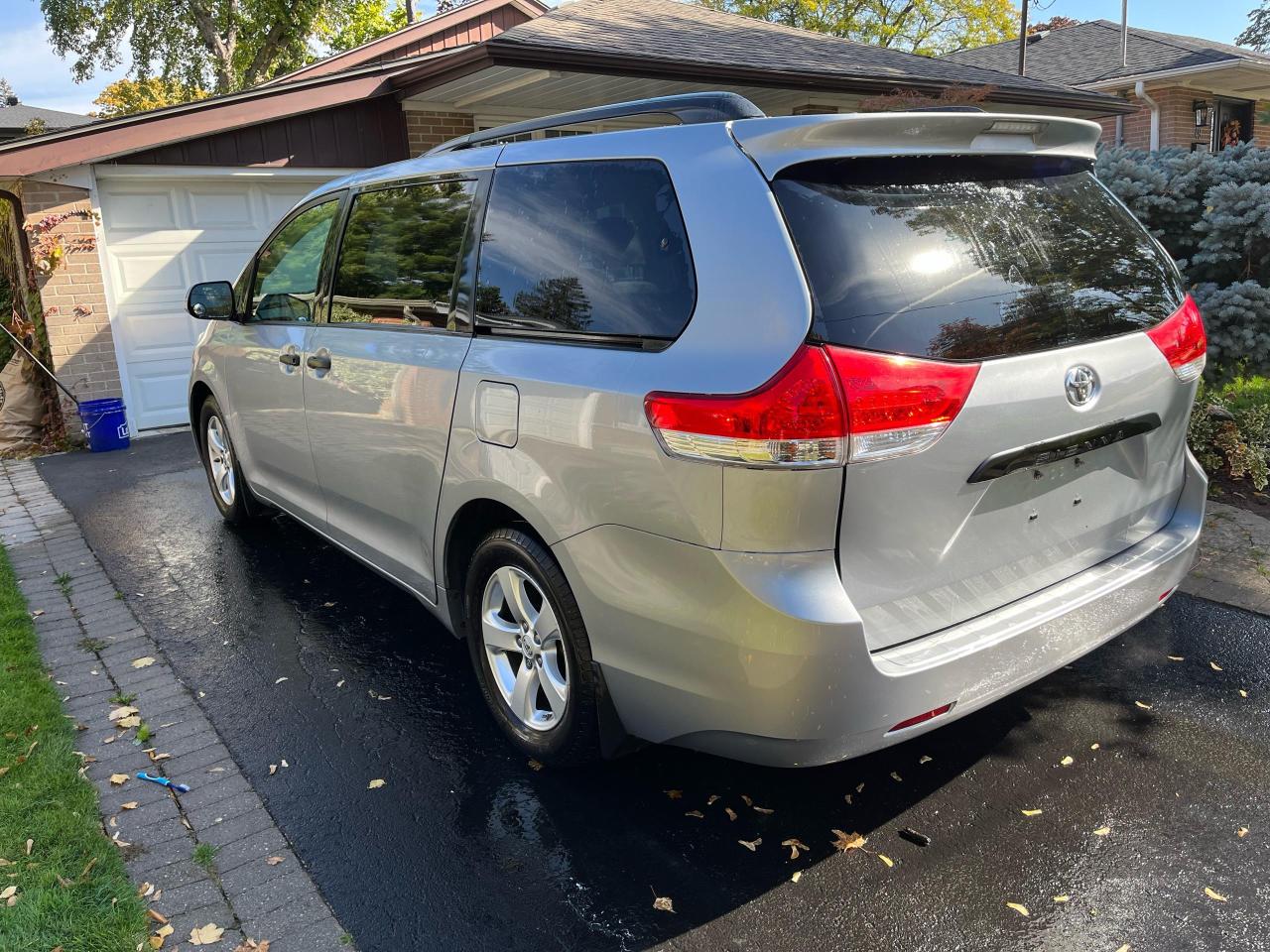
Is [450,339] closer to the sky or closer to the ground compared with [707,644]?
closer to the sky

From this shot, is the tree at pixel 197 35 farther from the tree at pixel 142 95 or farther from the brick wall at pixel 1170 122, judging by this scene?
the brick wall at pixel 1170 122

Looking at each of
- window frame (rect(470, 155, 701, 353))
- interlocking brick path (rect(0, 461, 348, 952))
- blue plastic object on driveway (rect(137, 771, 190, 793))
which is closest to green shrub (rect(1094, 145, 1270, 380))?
window frame (rect(470, 155, 701, 353))

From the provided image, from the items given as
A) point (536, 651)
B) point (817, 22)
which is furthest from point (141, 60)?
point (536, 651)

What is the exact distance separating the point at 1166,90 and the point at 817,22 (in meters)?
21.9

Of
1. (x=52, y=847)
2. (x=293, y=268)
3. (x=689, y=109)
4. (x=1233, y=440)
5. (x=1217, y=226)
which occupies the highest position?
(x=689, y=109)

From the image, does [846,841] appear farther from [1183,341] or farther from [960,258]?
[1183,341]

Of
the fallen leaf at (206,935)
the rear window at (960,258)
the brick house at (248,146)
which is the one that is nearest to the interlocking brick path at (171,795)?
the fallen leaf at (206,935)

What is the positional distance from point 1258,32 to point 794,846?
4748 cm

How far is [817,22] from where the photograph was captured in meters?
38.6

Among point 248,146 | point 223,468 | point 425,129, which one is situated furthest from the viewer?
point 425,129

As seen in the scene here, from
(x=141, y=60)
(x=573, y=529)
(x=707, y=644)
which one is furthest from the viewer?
(x=141, y=60)

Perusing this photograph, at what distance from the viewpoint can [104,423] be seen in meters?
9.12

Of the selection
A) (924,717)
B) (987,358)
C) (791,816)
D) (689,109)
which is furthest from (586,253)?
(791,816)

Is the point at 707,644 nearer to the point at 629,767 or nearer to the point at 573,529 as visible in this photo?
the point at 573,529
